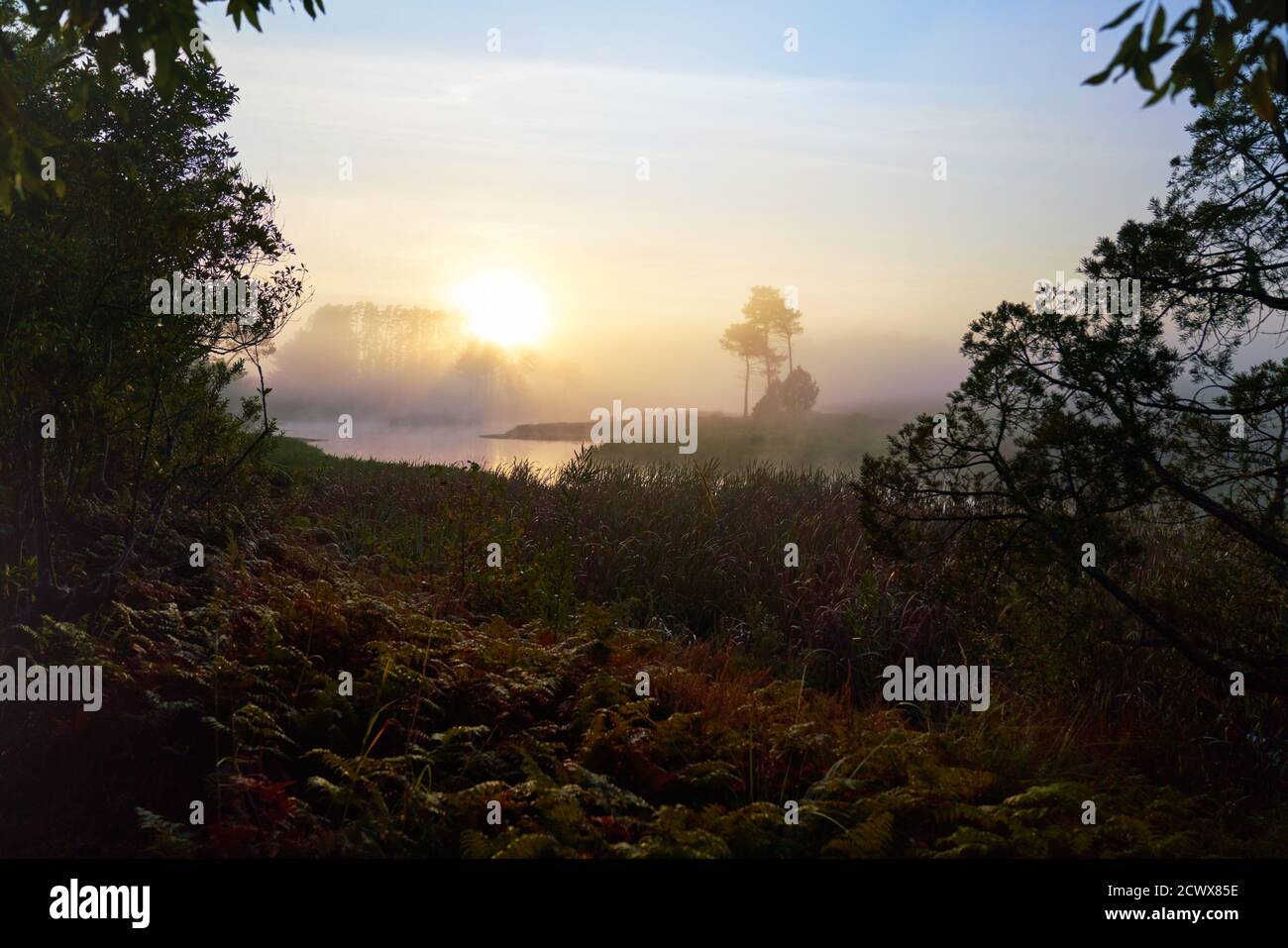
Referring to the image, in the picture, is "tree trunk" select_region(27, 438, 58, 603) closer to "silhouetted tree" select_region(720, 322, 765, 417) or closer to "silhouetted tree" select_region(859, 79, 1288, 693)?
"silhouetted tree" select_region(859, 79, 1288, 693)

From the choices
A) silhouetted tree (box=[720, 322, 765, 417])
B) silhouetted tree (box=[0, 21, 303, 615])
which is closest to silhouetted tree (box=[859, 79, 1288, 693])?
silhouetted tree (box=[0, 21, 303, 615])

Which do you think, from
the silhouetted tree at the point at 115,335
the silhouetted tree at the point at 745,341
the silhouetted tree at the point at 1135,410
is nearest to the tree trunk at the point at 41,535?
the silhouetted tree at the point at 115,335

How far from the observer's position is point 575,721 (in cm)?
552

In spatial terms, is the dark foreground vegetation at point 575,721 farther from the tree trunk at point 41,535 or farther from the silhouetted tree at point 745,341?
the silhouetted tree at point 745,341

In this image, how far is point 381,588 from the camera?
7.94 metres

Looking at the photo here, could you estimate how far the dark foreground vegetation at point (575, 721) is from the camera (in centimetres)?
439

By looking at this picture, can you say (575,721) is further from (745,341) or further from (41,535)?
(745,341)

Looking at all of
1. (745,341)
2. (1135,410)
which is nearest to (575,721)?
(1135,410)

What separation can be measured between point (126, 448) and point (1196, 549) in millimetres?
9633

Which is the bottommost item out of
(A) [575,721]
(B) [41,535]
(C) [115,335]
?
(A) [575,721]

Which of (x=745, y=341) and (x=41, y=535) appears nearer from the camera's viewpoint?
(x=41, y=535)

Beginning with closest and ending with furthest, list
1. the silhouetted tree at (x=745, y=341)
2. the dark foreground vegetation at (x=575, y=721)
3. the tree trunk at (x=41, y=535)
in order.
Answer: the dark foreground vegetation at (x=575, y=721) → the tree trunk at (x=41, y=535) → the silhouetted tree at (x=745, y=341)

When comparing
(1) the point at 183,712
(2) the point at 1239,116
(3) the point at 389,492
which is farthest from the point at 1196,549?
(3) the point at 389,492
